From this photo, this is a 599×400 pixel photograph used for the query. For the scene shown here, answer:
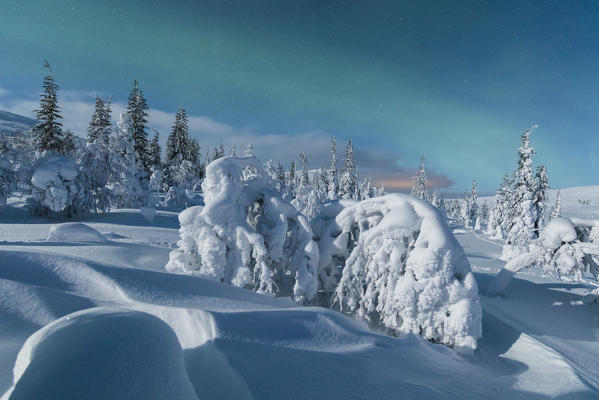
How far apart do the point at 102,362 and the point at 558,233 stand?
11.7 m

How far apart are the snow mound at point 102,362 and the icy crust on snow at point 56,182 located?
60.2 ft

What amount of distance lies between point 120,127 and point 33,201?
945 centimetres

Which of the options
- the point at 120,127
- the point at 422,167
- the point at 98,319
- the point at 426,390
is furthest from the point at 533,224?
the point at 120,127

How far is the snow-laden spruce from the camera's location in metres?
6.16

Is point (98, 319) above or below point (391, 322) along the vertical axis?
above

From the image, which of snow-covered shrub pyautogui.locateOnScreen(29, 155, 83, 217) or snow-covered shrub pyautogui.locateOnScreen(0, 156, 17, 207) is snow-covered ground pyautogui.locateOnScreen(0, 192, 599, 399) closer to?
snow-covered shrub pyautogui.locateOnScreen(29, 155, 83, 217)

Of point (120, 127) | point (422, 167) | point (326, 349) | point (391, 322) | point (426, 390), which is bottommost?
point (391, 322)

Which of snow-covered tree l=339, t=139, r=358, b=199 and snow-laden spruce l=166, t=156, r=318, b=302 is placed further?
snow-covered tree l=339, t=139, r=358, b=199

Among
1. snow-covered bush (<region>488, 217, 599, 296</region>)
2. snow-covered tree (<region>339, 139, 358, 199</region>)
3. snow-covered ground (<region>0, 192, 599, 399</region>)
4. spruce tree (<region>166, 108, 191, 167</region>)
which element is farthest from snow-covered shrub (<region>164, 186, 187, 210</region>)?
snow-covered bush (<region>488, 217, 599, 296</region>)

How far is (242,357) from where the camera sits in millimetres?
2461

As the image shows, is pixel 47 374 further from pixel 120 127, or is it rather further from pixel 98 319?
pixel 120 127

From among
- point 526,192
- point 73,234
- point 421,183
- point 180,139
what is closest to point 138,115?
point 180,139

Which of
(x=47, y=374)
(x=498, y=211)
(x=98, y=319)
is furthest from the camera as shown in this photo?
(x=498, y=211)

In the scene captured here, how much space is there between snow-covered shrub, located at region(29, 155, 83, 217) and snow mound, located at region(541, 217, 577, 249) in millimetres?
22685
